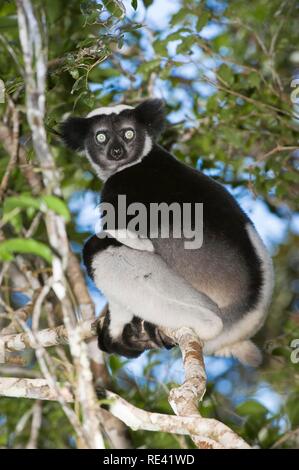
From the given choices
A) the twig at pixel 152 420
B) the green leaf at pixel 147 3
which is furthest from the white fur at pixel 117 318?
the green leaf at pixel 147 3

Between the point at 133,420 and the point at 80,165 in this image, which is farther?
the point at 80,165

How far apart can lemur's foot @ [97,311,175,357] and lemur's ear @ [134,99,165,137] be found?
1780 millimetres

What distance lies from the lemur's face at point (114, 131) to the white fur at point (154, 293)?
1191mm

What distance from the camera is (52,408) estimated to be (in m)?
6.27

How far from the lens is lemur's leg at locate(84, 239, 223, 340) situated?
4141 mm

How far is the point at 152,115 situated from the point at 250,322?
205 cm

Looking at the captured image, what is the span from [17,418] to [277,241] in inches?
164

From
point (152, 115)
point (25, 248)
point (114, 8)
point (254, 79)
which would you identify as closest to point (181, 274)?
point (152, 115)

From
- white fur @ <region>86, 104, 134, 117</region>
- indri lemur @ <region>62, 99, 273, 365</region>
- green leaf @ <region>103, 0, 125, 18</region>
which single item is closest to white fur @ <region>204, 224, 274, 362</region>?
indri lemur @ <region>62, 99, 273, 365</region>

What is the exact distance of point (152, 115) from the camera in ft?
17.7

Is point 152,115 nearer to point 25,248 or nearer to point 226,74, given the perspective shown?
point 226,74

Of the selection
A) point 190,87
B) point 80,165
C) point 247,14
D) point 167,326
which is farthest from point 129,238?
point 190,87

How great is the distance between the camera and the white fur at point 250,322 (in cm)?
443

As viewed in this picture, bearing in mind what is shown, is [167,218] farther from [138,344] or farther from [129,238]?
[138,344]
